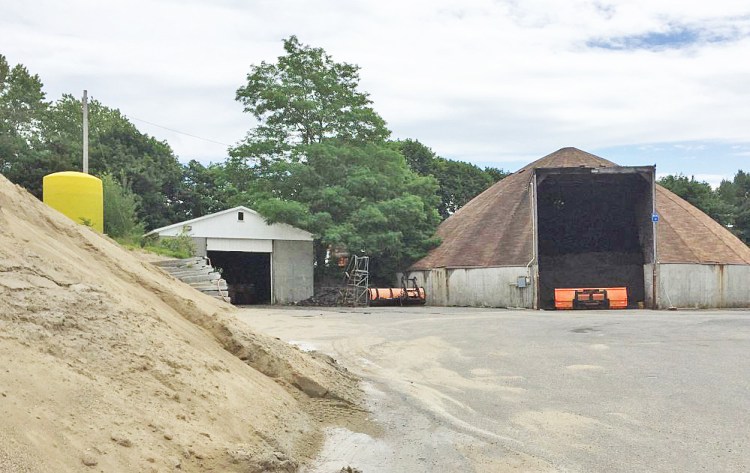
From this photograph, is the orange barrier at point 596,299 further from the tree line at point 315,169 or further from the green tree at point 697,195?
the green tree at point 697,195

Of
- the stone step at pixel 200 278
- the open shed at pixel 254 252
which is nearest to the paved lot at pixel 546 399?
the stone step at pixel 200 278

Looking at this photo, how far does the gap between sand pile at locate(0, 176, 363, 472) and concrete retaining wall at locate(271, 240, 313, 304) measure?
1053 inches

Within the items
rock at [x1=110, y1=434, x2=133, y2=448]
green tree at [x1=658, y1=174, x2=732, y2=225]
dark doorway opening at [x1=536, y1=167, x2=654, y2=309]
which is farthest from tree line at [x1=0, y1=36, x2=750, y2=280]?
rock at [x1=110, y1=434, x2=133, y2=448]

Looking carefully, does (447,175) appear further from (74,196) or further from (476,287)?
(74,196)

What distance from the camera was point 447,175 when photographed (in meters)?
64.5

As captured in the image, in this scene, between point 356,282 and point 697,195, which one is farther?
point 697,195

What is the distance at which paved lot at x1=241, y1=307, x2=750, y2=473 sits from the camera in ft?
20.6

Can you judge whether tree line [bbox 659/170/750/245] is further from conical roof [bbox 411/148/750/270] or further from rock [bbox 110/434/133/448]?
rock [bbox 110/434/133/448]

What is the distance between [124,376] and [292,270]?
30.8m

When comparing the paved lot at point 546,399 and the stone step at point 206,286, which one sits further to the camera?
the stone step at point 206,286

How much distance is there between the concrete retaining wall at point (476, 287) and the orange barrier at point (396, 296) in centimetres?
88

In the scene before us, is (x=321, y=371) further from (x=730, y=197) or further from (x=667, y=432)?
(x=730, y=197)

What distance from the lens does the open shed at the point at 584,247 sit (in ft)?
107

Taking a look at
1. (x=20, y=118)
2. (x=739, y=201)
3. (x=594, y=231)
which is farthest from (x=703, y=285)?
(x=20, y=118)
